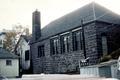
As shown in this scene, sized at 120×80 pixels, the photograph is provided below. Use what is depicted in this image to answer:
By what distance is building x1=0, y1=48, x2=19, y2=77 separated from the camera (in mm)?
34884

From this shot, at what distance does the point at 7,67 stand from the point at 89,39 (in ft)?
50.5

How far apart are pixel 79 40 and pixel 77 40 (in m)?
0.43

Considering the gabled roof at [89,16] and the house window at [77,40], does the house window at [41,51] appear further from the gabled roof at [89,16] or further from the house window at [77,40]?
the house window at [77,40]

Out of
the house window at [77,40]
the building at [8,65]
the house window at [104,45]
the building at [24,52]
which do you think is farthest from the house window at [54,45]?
the building at [24,52]

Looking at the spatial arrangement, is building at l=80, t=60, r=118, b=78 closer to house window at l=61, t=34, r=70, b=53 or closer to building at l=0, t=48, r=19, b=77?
house window at l=61, t=34, r=70, b=53

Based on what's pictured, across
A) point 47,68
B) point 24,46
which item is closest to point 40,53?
point 47,68

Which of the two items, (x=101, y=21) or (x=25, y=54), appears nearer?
(x=101, y=21)

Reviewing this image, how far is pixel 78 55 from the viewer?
2561 centimetres

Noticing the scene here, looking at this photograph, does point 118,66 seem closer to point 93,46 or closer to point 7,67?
point 93,46

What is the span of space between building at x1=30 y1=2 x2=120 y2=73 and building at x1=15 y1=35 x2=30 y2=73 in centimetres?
596

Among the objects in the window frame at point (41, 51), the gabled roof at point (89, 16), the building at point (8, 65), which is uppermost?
the gabled roof at point (89, 16)

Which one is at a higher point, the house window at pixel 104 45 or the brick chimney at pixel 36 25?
the brick chimney at pixel 36 25

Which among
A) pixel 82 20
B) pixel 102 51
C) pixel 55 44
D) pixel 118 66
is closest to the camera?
pixel 118 66

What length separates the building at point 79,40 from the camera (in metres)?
24.0
